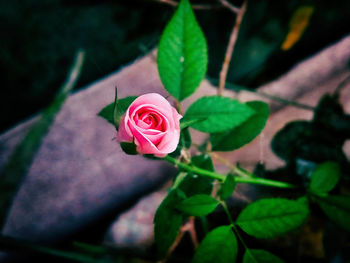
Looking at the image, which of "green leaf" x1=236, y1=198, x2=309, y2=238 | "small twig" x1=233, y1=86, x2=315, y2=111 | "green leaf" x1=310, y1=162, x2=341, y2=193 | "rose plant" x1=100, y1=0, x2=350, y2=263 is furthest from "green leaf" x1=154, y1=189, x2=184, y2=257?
"small twig" x1=233, y1=86, x2=315, y2=111

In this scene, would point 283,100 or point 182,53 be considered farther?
point 283,100

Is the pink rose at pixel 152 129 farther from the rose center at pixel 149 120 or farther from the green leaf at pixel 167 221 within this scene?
the green leaf at pixel 167 221

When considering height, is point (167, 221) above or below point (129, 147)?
below

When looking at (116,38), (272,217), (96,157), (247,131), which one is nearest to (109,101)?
(96,157)

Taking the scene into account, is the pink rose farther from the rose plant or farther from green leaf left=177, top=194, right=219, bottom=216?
green leaf left=177, top=194, right=219, bottom=216

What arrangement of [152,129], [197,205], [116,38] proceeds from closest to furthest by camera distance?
[152,129] → [197,205] → [116,38]

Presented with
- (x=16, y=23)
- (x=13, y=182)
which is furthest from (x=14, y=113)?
(x=13, y=182)

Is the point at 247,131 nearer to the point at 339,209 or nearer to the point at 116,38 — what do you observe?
the point at 339,209
